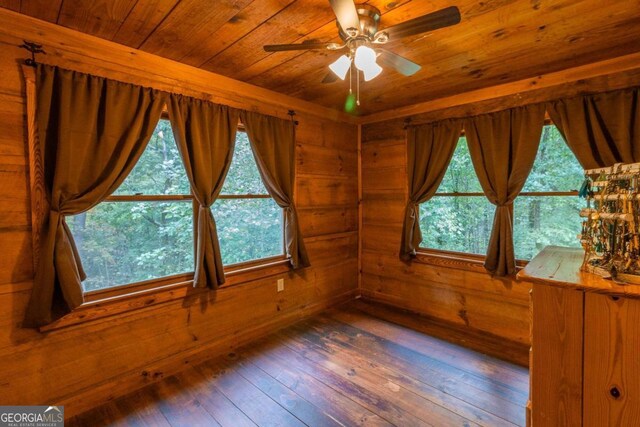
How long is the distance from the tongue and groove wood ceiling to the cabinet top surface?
1372 mm

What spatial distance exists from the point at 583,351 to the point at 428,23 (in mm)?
1525

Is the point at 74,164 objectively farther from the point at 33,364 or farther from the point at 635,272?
the point at 635,272

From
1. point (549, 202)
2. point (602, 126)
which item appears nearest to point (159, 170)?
point (549, 202)

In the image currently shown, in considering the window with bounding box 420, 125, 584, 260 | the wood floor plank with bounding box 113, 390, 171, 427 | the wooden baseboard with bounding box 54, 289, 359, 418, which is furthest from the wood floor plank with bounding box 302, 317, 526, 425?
the wood floor plank with bounding box 113, 390, 171, 427

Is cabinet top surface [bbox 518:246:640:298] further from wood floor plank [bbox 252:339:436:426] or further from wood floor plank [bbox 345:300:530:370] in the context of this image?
wood floor plank [bbox 345:300:530:370]

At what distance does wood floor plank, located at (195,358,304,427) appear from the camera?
6.09 ft

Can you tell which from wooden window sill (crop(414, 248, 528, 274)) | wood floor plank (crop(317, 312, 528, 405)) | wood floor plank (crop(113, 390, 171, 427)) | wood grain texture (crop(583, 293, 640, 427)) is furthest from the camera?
wooden window sill (crop(414, 248, 528, 274))

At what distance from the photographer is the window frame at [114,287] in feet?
5.71

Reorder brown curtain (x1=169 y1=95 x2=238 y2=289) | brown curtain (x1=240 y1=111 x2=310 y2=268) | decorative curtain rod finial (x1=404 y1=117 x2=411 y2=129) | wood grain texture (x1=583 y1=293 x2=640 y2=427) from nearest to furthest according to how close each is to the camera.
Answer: wood grain texture (x1=583 y1=293 x2=640 y2=427)
brown curtain (x1=169 y1=95 x2=238 y2=289)
brown curtain (x1=240 y1=111 x2=310 y2=268)
decorative curtain rod finial (x1=404 y1=117 x2=411 y2=129)

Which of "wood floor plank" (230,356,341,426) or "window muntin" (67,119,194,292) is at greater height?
"window muntin" (67,119,194,292)

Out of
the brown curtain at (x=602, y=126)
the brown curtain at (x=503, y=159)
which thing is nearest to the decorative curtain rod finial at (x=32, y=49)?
the brown curtain at (x=503, y=159)

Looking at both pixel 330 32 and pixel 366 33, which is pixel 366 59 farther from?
pixel 330 32

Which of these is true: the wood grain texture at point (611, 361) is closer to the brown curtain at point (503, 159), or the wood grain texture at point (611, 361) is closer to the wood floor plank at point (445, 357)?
the wood floor plank at point (445, 357)

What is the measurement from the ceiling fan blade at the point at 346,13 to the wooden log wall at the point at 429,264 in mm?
2058
